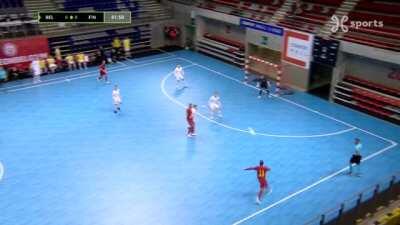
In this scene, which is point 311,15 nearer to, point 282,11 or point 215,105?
point 282,11

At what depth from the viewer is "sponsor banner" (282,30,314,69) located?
26172 mm

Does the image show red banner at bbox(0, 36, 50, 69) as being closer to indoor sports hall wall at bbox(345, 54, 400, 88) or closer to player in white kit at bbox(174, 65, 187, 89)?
player in white kit at bbox(174, 65, 187, 89)

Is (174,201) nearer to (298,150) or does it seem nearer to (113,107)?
(298,150)

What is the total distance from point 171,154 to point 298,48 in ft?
38.8

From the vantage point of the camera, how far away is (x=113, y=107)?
24.5 m

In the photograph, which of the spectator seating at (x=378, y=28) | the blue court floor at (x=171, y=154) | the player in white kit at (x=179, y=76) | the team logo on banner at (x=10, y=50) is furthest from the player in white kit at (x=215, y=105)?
the team logo on banner at (x=10, y=50)

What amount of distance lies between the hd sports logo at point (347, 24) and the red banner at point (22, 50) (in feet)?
63.8

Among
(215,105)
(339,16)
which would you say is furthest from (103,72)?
(339,16)

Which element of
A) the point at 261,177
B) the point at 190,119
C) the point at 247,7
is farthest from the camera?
the point at 247,7

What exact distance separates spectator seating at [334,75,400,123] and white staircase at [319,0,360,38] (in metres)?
2.82

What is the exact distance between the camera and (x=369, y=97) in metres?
24.2

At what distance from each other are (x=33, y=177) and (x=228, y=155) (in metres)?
8.18

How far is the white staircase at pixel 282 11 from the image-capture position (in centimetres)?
2994

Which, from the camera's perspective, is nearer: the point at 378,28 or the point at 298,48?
the point at 378,28
